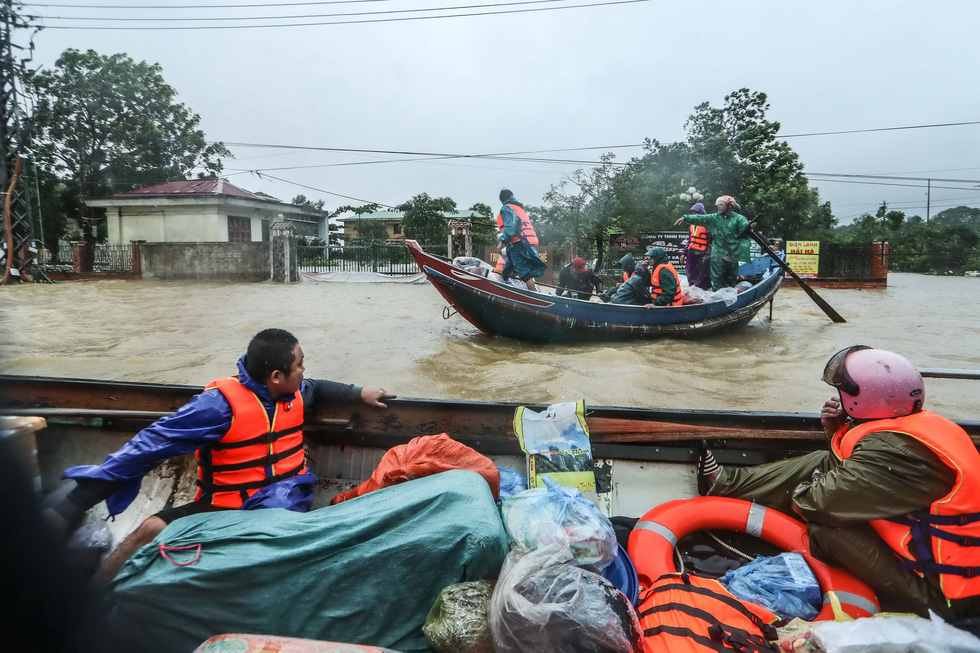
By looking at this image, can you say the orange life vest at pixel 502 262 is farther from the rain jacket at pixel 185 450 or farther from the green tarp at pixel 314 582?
the green tarp at pixel 314 582

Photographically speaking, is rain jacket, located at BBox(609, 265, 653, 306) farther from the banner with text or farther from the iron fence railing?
the banner with text

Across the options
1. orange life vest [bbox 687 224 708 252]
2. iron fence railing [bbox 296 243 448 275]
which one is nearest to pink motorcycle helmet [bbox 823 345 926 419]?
orange life vest [bbox 687 224 708 252]

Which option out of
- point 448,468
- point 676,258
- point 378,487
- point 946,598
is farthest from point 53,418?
point 676,258

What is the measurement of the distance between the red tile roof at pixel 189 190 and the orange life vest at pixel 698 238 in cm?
1657

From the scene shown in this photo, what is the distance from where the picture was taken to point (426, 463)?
2.12 m

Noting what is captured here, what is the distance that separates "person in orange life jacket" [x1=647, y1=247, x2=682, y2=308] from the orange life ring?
658cm

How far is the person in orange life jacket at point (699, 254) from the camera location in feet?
Answer: 31.3

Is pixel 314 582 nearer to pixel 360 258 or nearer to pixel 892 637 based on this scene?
pixel 892 637

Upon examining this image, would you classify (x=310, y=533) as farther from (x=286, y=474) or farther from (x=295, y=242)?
(x=295, y=242)

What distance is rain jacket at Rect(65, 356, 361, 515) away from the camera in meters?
1.87

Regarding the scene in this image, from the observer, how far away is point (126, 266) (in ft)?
60.6

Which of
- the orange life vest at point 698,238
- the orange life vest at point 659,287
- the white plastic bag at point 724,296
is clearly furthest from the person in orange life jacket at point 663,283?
the orange life vest at point 698,238

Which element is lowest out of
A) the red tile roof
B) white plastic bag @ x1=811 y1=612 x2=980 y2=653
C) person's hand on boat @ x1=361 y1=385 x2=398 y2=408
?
white plastic bag @ x1=811 y1=612 x2=980 y2=653

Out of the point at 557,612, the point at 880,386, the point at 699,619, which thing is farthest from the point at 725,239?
the point at 557,612
